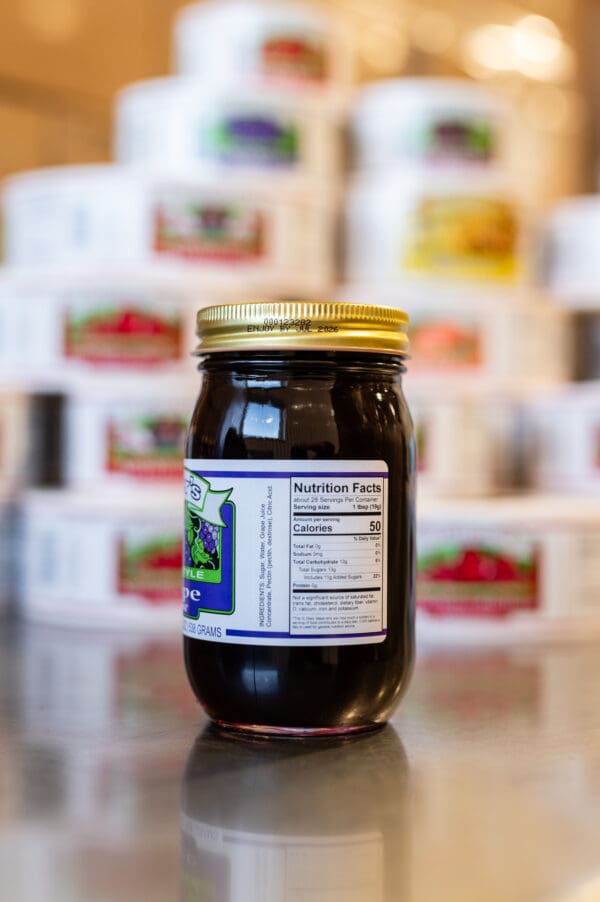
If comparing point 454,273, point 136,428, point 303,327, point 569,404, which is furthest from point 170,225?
point 303,327

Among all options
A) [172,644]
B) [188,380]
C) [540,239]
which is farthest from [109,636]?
[540,239]

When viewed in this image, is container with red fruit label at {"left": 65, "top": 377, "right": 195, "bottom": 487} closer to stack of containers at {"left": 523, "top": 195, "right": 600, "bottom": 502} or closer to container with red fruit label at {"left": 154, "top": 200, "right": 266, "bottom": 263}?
container with red fruit label at {"left": 154, "top": 200, "right": 266, "bottom": 263}

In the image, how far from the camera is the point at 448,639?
1170mm

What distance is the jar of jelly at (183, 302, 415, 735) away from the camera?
0.68 metres

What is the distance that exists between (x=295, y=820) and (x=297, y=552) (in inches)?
6.0

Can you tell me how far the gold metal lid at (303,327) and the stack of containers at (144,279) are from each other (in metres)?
0.53

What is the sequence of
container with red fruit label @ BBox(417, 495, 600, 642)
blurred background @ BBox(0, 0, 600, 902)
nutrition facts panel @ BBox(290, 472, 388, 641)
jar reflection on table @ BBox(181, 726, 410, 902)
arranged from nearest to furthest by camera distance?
1. jar reflection on table @ BBox(181, 726, 410, 902)
2. nutrition facts panel @ BBox(290, 472, 388, 641)
3. blurred background @ BBox(0, 0, 600, 902)
4. container with red fruit label @ BBox(417, 495, 600, 642)

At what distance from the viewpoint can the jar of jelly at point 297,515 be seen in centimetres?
68

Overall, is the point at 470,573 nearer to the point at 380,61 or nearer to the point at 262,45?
the point at 262,45

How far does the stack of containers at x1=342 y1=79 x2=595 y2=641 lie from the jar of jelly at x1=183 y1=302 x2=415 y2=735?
57 cm

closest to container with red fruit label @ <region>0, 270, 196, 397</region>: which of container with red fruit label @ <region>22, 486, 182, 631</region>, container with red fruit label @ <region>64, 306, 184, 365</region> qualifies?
container with red fruit label @ <region>64, 306, 184, 365</region>

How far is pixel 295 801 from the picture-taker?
0.62 m

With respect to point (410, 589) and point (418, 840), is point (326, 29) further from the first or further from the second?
point (418, 840)

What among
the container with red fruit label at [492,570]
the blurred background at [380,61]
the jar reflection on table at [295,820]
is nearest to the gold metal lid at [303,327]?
the jar reflection on table at [295,820]
